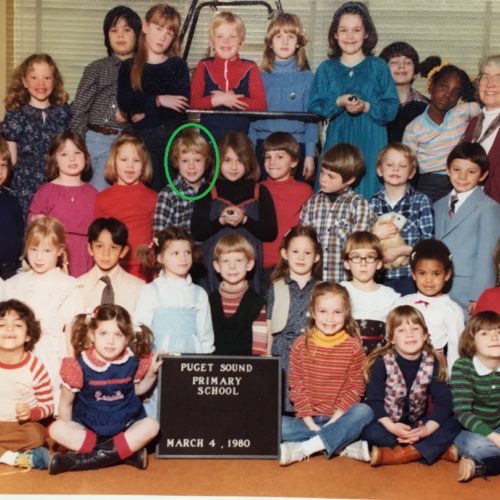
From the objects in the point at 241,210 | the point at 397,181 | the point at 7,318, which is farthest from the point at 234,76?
the point at 7,318

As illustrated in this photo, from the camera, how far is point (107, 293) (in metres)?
4.64

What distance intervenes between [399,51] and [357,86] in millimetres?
297

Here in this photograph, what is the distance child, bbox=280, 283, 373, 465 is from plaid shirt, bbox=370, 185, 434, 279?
470mm

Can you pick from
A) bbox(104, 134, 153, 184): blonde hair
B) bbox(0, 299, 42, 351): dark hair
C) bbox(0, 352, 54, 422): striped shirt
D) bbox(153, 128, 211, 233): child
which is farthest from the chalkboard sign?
bbox(104, 134, 153, 184): blonde hair

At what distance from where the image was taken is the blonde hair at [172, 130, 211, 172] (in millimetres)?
4824

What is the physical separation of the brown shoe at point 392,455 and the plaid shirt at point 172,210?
1542mm

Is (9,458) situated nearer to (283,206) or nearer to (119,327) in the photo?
(119,327)

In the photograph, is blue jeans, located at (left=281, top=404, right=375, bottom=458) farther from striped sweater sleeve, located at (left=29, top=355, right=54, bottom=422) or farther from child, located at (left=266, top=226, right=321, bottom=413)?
striped sweater sleeve, located at (left=29, top=355, right=54, bottom=422)

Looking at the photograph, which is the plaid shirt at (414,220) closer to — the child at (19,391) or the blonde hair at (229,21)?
the blonde hair at (229,21)

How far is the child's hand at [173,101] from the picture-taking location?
4840mm

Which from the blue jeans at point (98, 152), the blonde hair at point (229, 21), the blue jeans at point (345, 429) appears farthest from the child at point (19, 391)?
the blonde hair at point (229, 21)

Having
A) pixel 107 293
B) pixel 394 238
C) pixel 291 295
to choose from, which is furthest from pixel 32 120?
pixel 394 238

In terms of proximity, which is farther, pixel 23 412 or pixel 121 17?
pixel 121 17

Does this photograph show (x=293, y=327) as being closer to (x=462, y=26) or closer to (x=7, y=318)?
(x=7, y=318)
